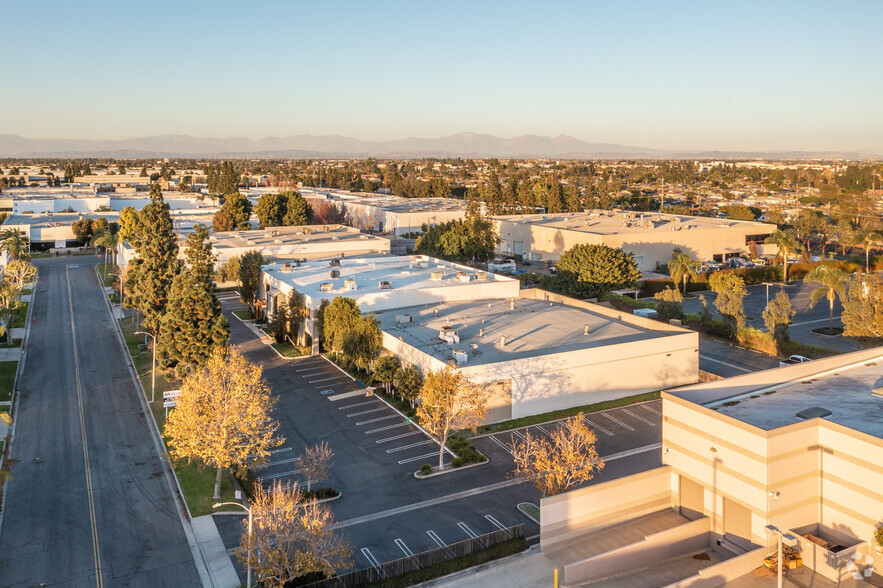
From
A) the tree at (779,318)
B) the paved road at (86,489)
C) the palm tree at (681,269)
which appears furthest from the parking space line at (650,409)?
the palm tree at (681,269)

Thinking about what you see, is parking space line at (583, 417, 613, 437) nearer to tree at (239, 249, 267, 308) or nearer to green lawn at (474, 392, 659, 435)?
green lawn at (474, 392, 659, 435)

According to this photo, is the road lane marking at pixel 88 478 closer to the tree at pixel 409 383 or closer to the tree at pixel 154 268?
the tree at pixel 154 268

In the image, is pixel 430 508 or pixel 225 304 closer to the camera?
pixel 430 508

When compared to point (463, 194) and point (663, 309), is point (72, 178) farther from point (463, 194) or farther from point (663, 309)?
point (663, 309)

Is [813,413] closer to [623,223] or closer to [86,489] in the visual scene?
[86,489]

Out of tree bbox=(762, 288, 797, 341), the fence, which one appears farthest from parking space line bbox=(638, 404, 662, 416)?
the fence

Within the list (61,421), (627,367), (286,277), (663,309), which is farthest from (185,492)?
(663,309)
